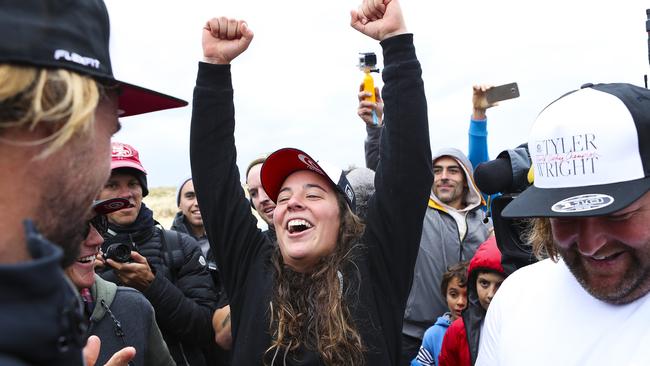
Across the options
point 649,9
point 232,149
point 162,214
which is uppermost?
point 649,9

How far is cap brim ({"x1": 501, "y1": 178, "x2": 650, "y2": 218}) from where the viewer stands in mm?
1610

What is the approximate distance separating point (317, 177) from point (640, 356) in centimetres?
141

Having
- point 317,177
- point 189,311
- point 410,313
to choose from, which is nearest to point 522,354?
point 317,177

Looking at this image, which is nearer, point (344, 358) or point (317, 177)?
point (344, 358)

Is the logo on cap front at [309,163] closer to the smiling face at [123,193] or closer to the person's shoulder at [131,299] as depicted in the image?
the person's shoulder at [131,299]

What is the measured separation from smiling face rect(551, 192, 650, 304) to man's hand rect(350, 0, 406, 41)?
958 mm

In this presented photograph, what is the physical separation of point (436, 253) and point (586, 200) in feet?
8.34

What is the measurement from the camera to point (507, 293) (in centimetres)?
201

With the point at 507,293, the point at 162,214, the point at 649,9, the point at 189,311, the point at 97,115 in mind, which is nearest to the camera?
the point at 97,115

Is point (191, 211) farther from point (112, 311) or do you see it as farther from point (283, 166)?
point (283, 166)

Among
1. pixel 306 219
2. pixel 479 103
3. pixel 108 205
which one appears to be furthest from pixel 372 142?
pixel 108 205

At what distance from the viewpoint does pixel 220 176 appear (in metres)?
2.41

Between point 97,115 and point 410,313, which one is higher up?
point 97,115

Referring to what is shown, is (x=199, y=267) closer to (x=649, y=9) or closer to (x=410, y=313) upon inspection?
(x=410, y=313)
